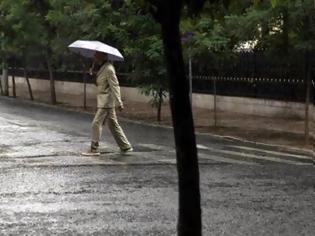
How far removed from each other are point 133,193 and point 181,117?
5.40m

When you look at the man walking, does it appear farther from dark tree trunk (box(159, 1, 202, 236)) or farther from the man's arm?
dark tree trunk (box(159, 1, 202, 236))

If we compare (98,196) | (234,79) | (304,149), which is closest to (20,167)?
(98,196)

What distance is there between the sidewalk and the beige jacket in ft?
13.2

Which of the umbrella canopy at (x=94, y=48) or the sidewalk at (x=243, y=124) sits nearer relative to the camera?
the umbrella canopy at (x=94, y=48)

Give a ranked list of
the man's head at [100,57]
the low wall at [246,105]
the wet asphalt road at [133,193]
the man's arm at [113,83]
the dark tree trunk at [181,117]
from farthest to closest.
Answer: the low wall at [246,105], the man's head at [100,57], the man's arm at [113,83], the wet asphalt road at [133,193], the dark tree trunk at [181,117]

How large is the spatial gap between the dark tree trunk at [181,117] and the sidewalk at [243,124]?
10.8 m

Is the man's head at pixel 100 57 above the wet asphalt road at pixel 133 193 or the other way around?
above

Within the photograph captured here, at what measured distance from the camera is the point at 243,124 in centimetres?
1864

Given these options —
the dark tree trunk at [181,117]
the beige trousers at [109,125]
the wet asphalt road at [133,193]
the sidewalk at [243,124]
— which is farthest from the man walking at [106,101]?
the dark tree trunk at [181,117]

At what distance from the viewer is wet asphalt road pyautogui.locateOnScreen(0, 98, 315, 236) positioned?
7.23 meters

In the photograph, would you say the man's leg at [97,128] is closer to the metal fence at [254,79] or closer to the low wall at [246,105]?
the metal fence at [254,79]

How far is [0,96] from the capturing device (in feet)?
103

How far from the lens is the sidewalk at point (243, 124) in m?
15.7

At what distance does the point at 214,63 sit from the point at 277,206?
10.9 metres
